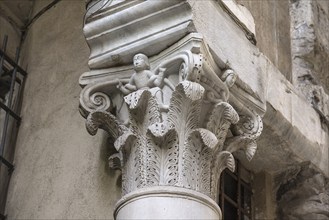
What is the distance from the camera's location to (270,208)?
4859mm

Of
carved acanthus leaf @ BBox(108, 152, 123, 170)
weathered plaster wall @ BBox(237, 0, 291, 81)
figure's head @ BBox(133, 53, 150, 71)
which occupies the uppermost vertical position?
weathered plaster wall @ BBox(237, 0, 291, 81)

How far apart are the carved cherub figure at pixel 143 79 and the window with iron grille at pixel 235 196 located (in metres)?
1.05

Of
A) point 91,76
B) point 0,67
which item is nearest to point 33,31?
point 0,67

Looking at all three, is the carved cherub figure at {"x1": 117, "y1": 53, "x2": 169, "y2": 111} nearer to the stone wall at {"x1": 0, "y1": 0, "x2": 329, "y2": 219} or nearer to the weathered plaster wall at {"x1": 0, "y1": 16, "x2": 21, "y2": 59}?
the stone wall at {"x1": 0, "y1": 0, "x2": 329, "y2": 219}

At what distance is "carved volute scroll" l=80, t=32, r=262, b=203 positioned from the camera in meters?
3.67

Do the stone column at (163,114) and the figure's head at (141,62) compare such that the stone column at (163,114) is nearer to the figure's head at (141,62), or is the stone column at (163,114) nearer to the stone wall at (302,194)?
the figure's head at (141,62)

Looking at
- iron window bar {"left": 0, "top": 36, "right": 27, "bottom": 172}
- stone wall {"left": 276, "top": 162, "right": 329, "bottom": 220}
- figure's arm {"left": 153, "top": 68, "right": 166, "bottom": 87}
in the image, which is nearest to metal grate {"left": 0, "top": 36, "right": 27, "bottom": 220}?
iron window bar {"left": 0, "top": 36, "right": 27, "bottom": 172}

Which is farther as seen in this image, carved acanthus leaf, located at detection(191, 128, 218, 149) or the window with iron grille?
the window with iron grille

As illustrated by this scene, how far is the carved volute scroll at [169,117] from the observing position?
12.0 feet

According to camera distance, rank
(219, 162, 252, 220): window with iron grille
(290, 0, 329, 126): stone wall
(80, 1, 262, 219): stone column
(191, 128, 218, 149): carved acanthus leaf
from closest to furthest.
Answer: (80, 1, 262, 219): stone column < (191, 128, 218, 149): carved acanthus leaf < (219, 162, 252, 220): window with iron grille < (290, 0, 329, 126): stone wall

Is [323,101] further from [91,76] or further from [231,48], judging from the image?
[91,76]

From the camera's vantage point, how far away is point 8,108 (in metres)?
4.76

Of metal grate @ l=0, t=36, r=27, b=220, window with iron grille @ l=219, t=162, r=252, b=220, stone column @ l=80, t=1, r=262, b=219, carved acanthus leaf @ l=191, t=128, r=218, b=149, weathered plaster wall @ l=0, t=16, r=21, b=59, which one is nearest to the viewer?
stone column @ l=80, t=1, r=262, b=219

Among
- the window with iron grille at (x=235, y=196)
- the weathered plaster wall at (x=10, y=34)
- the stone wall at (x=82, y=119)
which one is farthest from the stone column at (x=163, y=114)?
the weathered plaster wall at (x=10, y=34)
